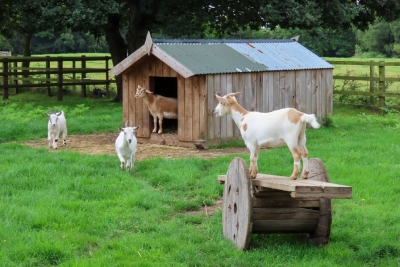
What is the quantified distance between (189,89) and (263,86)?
6.58ft

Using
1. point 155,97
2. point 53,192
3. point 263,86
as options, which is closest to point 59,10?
point 155,97

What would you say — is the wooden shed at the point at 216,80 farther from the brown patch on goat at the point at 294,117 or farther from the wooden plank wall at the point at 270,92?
the brown patch on goat at the point at 294,117

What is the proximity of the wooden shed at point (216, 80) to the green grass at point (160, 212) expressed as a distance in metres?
1.89

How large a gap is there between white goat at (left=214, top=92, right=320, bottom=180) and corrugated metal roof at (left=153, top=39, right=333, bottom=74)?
241 inches

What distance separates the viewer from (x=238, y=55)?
51.3ft

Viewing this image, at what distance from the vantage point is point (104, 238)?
7.71 meters

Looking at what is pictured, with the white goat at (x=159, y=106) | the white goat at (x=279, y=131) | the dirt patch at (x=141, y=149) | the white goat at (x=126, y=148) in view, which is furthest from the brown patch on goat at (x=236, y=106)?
the white goat at (x=159, y=106)

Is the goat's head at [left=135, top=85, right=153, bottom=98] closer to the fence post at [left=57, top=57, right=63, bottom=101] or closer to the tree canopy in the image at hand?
the tree canopy

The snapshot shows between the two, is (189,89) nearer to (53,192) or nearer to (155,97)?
(155,97)

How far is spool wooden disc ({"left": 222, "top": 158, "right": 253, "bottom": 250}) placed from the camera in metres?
7.08

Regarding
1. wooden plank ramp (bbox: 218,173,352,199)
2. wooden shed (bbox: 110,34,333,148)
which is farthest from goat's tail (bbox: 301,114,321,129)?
wooden shed (bbox: 110,34,333,148)

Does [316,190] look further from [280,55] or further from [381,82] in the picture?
[381,82]

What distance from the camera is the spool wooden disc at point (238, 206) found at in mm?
7078

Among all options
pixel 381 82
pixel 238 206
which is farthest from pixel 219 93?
pixel 381 82
